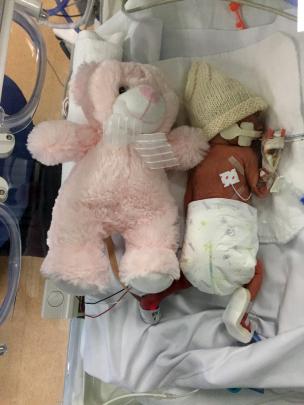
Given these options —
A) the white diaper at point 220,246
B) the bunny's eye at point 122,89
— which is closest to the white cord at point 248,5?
the bunny's eye at point 122,89

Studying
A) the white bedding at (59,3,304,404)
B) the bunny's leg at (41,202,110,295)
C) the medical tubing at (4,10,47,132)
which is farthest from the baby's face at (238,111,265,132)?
the medical tubing at (4,10,47,132)

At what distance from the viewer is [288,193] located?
0.98 m

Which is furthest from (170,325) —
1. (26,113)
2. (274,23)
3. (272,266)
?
(274,23)

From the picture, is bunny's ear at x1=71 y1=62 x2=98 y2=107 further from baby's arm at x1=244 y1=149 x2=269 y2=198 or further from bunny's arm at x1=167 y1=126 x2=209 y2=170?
baby's arm at x1=244 y1=149 x2=269 y2=198

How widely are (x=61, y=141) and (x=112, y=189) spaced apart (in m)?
0.15

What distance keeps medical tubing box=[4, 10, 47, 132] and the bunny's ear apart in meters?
A: 0.20

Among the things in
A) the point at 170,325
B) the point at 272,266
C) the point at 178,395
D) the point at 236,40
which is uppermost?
the point at 236,40

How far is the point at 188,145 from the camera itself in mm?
972

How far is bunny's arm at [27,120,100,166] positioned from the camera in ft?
3.12

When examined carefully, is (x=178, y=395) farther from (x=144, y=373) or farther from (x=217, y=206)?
(x=217, y=206)

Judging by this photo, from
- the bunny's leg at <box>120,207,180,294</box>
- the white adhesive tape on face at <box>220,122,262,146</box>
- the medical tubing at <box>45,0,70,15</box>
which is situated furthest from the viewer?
the medical tubing at <box>45,0,70,15</box>

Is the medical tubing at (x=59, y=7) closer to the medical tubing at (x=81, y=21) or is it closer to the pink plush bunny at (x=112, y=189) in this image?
the medical tubing at (x=81, y=21)

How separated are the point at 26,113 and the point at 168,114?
0.39 meters

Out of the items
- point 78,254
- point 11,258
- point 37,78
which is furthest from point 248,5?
point 11,258
